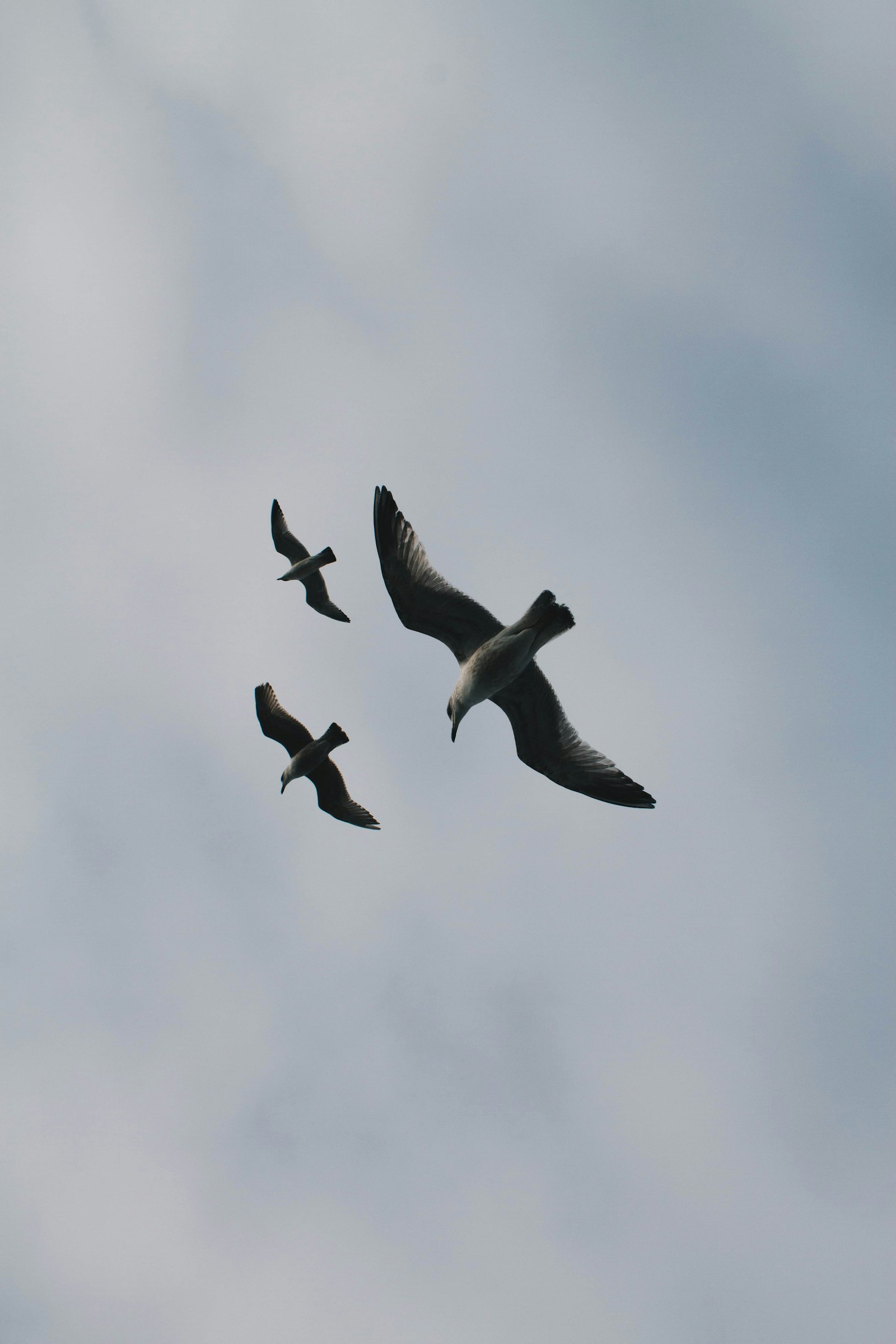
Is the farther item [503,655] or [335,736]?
[335,736]

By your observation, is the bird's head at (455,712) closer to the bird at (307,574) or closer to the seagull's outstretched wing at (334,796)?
the seagull's outstretched wing at (334,796)

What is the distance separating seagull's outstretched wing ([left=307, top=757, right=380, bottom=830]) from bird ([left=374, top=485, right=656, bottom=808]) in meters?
5.31

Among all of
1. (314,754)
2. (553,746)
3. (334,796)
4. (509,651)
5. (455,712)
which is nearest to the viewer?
(509,651)

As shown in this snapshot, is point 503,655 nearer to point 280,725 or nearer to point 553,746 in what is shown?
point 553,746

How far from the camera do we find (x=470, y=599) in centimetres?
1945

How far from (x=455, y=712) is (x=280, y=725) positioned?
6639mm

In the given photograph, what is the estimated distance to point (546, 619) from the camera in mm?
18734

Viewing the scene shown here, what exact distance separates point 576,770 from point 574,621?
130 inches

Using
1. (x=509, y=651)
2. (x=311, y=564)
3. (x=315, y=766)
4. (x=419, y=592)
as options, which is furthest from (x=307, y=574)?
(x=509, y=651)

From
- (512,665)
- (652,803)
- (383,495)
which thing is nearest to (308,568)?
(383,495)

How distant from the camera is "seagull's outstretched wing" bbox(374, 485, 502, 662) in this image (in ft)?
64.0

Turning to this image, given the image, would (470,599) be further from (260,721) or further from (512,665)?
(260,721)

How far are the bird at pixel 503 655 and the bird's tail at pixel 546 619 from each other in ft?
0.05

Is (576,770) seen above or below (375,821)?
above
